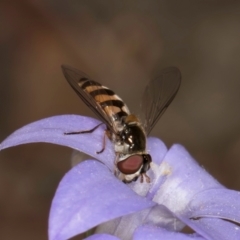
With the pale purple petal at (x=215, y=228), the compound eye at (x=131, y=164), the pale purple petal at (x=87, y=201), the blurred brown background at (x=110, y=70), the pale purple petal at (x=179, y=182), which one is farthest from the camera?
the blurred brown background at (x=110, y=70)

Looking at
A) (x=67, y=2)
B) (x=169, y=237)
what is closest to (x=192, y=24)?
(x=67, y=2)

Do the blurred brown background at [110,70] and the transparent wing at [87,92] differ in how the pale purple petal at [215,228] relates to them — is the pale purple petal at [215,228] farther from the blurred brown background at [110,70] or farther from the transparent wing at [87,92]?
the blurred brown background at [110,70]

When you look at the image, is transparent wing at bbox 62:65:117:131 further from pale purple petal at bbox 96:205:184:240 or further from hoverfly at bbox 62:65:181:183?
pale purple petal at bbox 96:205:184:240

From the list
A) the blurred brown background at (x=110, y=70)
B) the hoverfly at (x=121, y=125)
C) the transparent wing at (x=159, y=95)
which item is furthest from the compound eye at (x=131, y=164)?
the blurred brown background at (x=110, y=70)

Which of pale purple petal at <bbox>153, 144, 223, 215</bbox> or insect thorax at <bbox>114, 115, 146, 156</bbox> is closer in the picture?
insect thorax at <bbox>114, 115, 146, 156</bbox>

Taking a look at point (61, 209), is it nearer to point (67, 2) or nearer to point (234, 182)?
point (234, 182)

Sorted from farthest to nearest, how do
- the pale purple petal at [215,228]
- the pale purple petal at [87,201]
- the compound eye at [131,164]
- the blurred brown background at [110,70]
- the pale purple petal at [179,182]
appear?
the blurred brown background at [110,70] < the pale purple petal at [179,182] < the compound eye at [131,164] < the pale purple petal at [215,228] < the pale purple petal at [87,201]

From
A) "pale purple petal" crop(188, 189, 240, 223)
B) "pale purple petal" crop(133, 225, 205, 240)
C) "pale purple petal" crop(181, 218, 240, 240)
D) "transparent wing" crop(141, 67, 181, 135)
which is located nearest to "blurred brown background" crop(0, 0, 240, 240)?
"transparent wing" crop(141, 67, 181, 135)
